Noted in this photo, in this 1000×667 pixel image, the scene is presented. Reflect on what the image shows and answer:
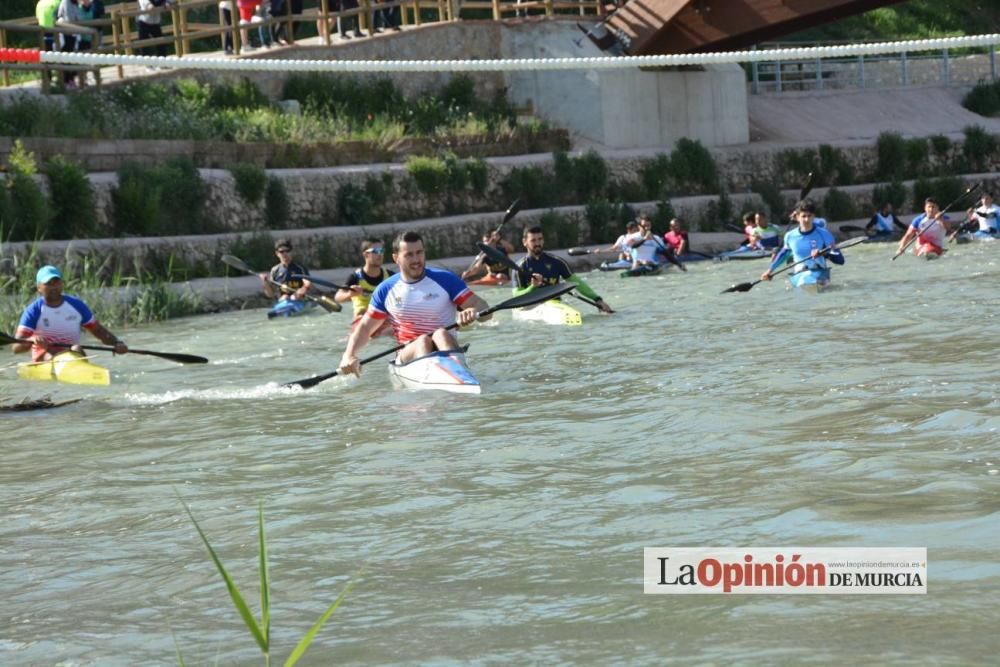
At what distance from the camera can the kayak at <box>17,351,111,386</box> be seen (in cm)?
1465

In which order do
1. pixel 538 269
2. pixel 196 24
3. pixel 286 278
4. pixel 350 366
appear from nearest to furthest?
pixel 350 366 → pixel 538 269 → pixel 286 278 → pixel 196 24

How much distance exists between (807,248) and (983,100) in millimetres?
28471

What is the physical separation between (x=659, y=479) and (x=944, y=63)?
134ft

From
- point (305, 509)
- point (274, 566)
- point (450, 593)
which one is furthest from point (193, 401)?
point (450, 593)

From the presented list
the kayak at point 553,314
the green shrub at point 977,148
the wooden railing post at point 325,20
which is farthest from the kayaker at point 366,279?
the green shrub at point 977,148

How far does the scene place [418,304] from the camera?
1313 centimetres

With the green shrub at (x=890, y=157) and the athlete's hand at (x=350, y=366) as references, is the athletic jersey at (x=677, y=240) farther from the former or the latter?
the athlete's hand at (x=350, y=366)

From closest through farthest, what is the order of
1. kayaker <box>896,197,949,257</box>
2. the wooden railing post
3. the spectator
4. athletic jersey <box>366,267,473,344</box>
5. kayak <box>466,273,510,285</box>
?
athletic jersey <box>366,267,473,344</box> < kayak <box>466,273,510,285</box> < kayaker <box>896,197,949,257</box> < the spectator < the wooden railing post

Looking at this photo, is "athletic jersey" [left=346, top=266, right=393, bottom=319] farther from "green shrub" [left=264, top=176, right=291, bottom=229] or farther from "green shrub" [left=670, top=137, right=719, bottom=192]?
"green shrub" [left=670, top=137, right=719, bottom=192]

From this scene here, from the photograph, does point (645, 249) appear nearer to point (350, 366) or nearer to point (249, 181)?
point (249, 181)

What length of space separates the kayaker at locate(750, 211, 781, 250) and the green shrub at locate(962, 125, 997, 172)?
14603 millimetres

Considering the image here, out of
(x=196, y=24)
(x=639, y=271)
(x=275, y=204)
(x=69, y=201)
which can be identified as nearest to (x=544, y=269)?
(x=639, y=271)

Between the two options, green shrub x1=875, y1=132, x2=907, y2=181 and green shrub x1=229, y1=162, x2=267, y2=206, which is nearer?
green shrub x1=229, y1=162, x2=267, y2=206

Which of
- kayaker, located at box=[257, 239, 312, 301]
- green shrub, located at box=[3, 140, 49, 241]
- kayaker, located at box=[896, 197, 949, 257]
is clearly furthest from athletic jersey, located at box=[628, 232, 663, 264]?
green shrub, located at box=[3, 140, 49, 241]
